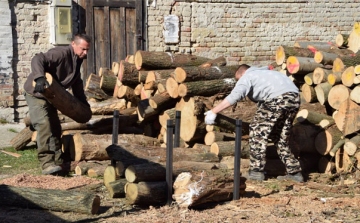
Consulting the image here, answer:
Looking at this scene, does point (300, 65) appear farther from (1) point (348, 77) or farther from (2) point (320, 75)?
(1) point (348, 77)

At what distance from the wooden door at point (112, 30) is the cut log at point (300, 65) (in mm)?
5129

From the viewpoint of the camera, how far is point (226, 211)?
6.33m

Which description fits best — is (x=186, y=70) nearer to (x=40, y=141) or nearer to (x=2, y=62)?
(x=40, y=141)

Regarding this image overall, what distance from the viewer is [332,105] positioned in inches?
335

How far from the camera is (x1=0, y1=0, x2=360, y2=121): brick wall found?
12.4 m

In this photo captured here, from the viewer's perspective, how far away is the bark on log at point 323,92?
870 centimetres

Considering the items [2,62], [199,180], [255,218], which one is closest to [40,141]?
[199,180]

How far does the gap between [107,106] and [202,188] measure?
4603 mm

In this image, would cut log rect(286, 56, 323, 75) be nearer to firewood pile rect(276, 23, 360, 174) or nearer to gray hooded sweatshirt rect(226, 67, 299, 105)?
firewood pile rect(276, 23, 360, 174)

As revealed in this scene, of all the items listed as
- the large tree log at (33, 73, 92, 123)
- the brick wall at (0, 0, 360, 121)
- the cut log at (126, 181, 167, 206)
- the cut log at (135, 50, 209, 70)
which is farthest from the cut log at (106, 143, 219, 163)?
the brick wall at (0, 0, 360, 121)

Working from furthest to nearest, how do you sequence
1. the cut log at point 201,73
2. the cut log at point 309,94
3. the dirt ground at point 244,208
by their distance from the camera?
1. the cut log at point 309,94
2. the cut log at point 201,73
3. the dirt ground at point 244,208

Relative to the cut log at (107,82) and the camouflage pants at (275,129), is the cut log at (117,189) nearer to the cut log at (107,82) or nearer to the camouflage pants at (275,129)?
the camouflage pants at (275,129)

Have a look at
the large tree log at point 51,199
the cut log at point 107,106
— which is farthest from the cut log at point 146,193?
the cut log at point 107,106

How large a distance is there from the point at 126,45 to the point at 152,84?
4.47m
